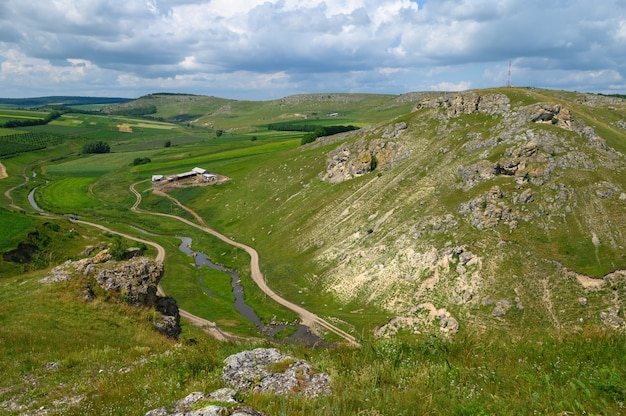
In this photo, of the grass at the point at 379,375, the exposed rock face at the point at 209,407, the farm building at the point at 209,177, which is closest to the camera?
the grass at the point at 379,375

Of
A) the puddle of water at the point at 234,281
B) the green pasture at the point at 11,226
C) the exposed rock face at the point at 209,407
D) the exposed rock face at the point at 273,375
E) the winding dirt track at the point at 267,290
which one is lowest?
the puddle of water at the point at 234,281

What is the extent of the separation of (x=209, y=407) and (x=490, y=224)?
69.6 meters

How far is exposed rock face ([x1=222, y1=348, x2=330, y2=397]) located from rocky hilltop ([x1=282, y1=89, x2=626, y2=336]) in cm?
4821

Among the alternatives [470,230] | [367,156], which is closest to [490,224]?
[470,230]

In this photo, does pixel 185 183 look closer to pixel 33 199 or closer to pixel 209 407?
pixel 33 199

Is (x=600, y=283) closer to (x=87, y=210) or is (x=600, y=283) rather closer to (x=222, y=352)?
(x=222, y=352)

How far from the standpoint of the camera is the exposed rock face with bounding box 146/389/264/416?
12.4 meters

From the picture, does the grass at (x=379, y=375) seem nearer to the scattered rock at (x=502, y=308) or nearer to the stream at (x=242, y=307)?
the stream at (x=242, y=307)

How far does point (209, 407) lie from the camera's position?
12609 millimetres

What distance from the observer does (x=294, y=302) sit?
261 ft

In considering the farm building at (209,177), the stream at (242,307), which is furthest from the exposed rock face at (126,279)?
the farm building at (209,177)

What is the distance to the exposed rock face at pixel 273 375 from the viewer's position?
1516 centimetres

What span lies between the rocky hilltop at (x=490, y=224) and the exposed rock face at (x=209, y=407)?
52498 mm

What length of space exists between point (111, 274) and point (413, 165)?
78766mm
